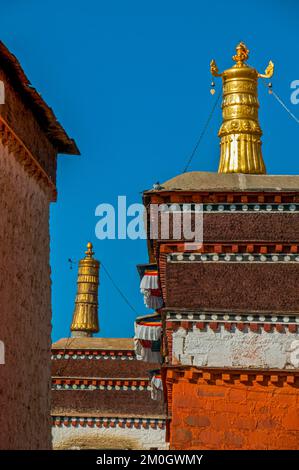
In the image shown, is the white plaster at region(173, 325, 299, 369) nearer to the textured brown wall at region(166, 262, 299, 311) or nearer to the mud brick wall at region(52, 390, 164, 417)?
the textured brown wall at region(166, 262, 299, 311)

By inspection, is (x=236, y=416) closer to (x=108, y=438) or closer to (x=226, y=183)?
(x=226, y=183)

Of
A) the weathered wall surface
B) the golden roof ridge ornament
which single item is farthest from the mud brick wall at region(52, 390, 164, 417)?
the golden roof ridge ornament

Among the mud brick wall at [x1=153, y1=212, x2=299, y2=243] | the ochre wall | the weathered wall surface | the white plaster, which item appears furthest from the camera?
the weathered wall surface

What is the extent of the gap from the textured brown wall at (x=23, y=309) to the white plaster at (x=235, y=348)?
2063mm

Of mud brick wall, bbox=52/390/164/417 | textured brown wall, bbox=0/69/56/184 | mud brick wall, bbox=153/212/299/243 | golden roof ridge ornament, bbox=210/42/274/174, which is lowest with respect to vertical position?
mud brick wall, bbox=52/390/164/417

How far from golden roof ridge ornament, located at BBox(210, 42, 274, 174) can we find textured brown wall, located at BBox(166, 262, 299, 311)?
163 inches

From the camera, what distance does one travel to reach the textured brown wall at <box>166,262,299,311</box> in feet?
57.9

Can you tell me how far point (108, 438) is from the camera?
90.4 ft

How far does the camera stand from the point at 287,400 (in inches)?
675

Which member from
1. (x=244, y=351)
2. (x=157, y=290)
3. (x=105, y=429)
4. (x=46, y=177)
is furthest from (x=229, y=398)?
(x=105, y=429)

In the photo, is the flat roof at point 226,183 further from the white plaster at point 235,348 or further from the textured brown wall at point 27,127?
the white plaster at point 235,348

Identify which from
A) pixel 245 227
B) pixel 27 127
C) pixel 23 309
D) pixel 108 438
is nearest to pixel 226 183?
pixel 245 227

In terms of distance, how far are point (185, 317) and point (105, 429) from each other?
35.4 feet

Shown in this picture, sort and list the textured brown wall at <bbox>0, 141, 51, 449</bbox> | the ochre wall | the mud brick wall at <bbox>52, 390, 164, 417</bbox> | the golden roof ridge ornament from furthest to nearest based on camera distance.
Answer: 1. the mud brick wall at <bbox>52, 390, 164, 417</bbox>
2. the golden roof ridge ornament
3. the ochre wall
4. the textured brown wall at <bbox>0, 141, 51, 449</bbox>
